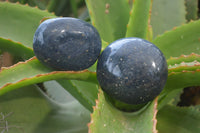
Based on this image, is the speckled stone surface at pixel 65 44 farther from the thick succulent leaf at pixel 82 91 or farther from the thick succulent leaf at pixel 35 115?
the thick succulent leaf at pixel 35 115

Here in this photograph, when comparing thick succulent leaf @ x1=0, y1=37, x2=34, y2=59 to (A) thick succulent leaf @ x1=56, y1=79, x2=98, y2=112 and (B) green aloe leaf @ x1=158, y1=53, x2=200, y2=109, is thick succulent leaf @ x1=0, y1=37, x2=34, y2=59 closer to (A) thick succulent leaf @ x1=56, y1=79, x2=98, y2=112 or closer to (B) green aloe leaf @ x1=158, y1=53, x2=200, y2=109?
(A) thick succulent leaf @ x1=56, y1=79, x2=98, y2=112

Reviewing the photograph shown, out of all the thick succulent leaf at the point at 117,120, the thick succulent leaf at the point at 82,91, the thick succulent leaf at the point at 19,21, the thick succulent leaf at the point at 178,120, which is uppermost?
the thick succulent leaf at the point at 19,21

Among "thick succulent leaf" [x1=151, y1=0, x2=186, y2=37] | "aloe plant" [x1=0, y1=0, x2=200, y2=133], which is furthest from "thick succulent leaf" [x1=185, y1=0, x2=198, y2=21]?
"aloe plant" [x1=0, y1=0, x2=200, y2=133]

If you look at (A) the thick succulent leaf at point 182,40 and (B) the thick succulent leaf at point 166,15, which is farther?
→ (B) the thick succulent leaf at point 166,15

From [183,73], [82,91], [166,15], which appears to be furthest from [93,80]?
[166,15]

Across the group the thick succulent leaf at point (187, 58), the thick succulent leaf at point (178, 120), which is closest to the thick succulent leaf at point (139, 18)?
the thick succulent leaf at point (187, 58)

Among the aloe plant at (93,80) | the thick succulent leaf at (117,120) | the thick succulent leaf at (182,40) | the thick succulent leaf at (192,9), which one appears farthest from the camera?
the thick succulent leaf at (192,9)

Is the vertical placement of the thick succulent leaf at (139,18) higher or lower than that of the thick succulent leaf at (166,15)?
higher
